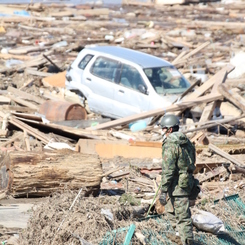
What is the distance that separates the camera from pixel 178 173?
7.36m

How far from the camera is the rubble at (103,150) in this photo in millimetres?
7184

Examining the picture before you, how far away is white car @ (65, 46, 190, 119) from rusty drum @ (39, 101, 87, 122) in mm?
877

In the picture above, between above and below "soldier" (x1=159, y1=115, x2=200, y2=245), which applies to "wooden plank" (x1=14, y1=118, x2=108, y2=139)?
below

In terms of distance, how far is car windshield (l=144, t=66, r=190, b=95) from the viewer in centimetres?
1345

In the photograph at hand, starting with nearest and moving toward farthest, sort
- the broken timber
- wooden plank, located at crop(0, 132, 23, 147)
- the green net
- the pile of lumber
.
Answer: the green net → the broken timber → the pile of lumber → wooden plank, located at crop(0, 132, 23, 147)

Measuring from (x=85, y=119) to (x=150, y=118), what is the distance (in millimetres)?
1619

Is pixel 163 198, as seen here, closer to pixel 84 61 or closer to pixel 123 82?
pixel 123 82

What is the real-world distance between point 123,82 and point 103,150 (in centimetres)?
287

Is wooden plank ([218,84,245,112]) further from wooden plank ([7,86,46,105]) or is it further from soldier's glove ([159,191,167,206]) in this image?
soldier's glove ([159,191,167,206])

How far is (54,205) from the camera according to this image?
23.5 ft

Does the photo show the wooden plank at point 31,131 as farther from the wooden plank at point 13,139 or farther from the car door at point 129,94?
the car door at point 129,94

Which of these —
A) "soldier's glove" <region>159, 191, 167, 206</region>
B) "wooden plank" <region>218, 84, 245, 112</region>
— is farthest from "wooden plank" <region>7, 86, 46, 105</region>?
"soldier's glove" <region>159, 191, 167, 206</region>

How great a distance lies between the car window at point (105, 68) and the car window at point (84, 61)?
1.02ft

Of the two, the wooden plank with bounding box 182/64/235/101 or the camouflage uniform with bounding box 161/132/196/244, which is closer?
the camouflage uniform with bounding box 161/132/196/244
